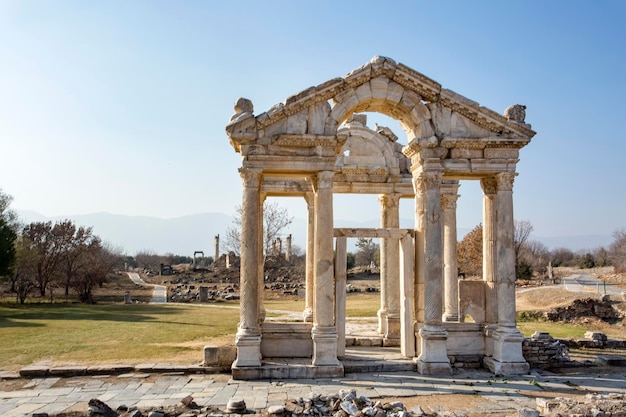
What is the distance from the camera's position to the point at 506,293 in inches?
528

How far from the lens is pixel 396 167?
699 inches

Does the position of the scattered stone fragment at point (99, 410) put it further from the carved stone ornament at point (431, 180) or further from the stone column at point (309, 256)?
the stone column at point (309, 256)

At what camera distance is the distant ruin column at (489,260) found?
13.8 metres

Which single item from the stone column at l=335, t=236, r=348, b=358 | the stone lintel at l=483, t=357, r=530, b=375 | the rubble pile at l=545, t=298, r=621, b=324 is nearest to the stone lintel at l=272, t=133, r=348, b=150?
the stone column at l=335, t=236, r=348, b=358

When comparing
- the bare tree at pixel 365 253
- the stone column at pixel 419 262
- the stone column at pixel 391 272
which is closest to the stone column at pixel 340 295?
→ the stone column at pixel 419 262

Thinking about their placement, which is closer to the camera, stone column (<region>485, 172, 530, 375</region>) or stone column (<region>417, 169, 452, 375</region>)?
stone column (<region>417, 169, 452, 375</region>)

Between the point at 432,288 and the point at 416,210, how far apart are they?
2.22 meters

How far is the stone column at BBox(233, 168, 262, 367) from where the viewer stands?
1246 cm

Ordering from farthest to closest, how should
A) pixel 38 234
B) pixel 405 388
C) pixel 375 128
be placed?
pixel 38 234 < pixel 375 128 < pixel 405 388

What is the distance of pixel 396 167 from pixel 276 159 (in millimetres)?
6040

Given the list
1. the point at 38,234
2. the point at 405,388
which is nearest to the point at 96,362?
the point at 405,388

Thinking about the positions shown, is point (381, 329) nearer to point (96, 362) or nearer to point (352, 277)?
point (96, 362)

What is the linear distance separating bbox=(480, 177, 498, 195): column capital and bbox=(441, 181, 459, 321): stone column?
129 inches

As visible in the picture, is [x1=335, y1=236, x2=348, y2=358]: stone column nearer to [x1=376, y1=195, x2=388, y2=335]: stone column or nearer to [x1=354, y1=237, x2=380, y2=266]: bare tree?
[x1=376, y1=195, x2=388, y2=335]: stone column
